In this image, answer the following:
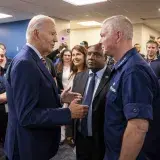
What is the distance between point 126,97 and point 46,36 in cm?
67

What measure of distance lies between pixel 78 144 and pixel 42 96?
75cm

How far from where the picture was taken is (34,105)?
52.7 inches

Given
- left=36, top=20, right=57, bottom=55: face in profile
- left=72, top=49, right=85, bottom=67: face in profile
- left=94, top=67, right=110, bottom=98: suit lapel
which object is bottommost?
left=94, top=67, right=110, bottom=98: suit lapel

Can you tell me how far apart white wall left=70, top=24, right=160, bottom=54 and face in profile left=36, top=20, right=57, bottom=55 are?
27.6ft

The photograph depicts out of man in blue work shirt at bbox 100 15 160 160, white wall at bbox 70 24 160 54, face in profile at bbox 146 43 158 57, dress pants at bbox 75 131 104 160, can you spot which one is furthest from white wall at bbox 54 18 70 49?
man in blue work shirt at bbox 100 15 160 160

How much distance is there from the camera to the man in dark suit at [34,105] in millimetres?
1332

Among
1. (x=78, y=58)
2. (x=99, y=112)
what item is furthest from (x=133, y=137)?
(x=78, y=58)

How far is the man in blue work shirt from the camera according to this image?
3.79 feet

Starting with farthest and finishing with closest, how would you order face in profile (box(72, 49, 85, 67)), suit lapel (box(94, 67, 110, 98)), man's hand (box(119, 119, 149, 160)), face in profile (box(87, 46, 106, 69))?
face in profile (box(72, 49, 85, 67))
face in profile (box(87, 46, 106, 69))
suit lapel (box(94, 67, 110, 98))
man's hand (box(119, 119, 149, 160))

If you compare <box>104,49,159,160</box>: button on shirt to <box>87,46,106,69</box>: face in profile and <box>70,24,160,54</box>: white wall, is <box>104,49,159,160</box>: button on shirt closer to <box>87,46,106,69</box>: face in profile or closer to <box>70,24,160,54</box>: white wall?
<box>87,46,106,69</box>: face in profile

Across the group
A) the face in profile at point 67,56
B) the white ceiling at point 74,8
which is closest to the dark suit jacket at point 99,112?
the face in profile at point 67,56

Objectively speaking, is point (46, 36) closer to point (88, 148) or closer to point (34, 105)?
point (34, 105)

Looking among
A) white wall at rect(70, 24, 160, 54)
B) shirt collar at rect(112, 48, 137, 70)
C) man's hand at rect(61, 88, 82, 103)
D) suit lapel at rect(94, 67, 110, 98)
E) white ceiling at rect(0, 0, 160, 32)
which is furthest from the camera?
white wall at rect(70, 24, 160, 54)

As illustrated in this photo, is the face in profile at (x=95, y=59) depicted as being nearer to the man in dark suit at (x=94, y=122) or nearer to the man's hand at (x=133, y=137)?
the man in dark suit at (x=94, y=122)
